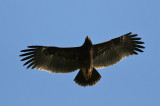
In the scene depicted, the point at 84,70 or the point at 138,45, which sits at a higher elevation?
the point at 138,45

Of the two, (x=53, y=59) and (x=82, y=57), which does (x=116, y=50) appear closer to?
(x=82, y=57)

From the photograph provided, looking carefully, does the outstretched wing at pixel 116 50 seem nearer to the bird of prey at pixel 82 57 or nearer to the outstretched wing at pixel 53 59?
the bird of prey at pixel 82 57

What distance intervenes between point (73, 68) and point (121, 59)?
6.74ft

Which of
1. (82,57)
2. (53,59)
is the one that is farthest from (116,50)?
(53,59)

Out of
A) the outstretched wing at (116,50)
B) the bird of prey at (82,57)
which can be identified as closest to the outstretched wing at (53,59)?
the bird of prey at (82,57)

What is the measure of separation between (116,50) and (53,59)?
8.83ft

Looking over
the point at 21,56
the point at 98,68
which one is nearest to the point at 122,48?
the point at 98,68

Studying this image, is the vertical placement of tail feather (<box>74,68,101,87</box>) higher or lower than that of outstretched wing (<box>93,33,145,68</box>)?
lower

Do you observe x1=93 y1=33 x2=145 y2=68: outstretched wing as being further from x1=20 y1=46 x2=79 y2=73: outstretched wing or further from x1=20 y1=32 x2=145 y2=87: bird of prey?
x1=20 y1=46 x2=79 y2=73: outstretched wing

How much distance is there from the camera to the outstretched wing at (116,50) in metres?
13.6

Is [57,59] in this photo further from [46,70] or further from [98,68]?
[98,68]

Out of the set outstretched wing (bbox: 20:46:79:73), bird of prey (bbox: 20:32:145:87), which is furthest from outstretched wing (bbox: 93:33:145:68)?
outstretched wing (bbox: 20:46:79:73)

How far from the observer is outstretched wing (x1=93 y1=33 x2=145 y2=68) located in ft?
44.6

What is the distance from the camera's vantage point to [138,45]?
13.6m
